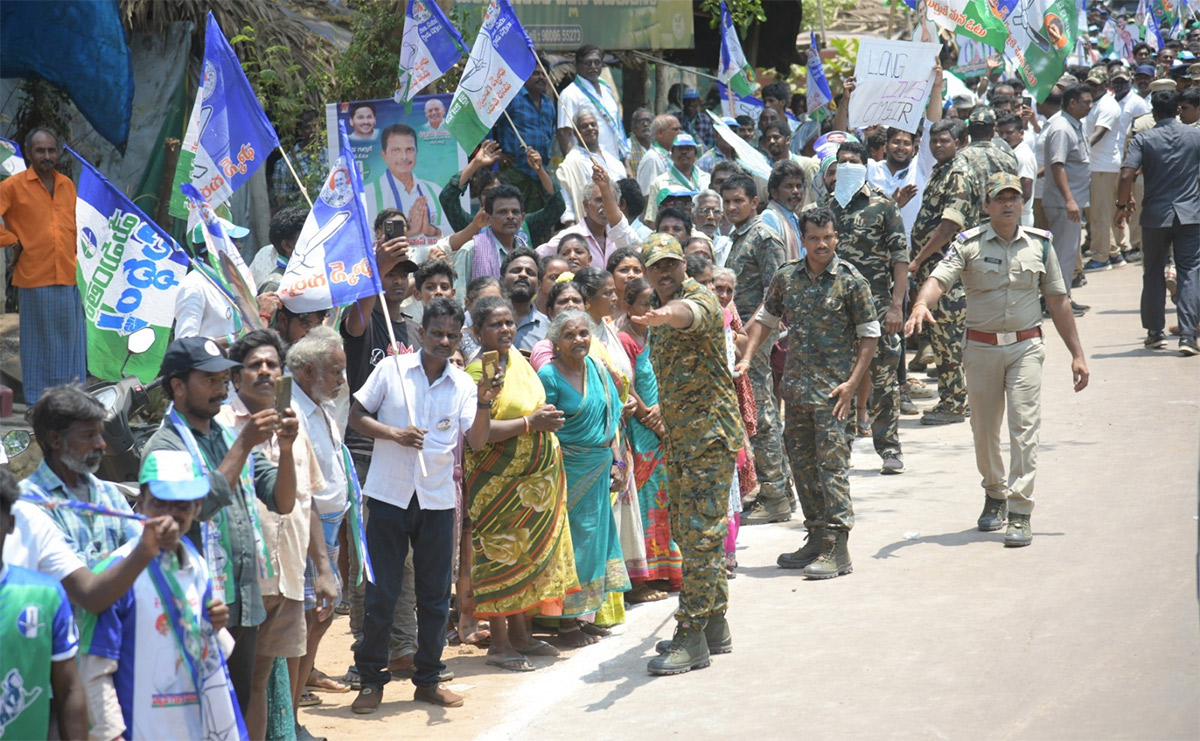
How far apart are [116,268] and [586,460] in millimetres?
2564

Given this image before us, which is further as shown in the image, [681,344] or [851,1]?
[851,1]

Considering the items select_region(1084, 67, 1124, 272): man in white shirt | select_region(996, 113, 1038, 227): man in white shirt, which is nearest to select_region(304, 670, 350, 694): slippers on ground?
select_region(996, 113, 1038, 227): man in white shirt

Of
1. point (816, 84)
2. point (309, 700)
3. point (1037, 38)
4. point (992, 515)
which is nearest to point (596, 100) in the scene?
point (816, 84)

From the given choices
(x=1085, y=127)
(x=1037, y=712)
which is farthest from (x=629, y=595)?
(x=1085, y=127)

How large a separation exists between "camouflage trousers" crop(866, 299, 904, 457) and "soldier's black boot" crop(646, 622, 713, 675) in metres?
4.01

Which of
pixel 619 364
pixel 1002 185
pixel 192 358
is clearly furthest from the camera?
pixel 1002 185

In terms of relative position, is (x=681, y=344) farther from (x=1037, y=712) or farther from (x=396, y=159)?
(x=396, y=159)

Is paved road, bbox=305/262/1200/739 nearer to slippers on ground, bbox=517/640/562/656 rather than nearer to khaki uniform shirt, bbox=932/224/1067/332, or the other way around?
slippers on ground, bbox=517/640/562/656

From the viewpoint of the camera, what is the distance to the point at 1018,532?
820 cm

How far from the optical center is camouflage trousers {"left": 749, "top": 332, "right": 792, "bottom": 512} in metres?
9.24

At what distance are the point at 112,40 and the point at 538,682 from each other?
6.80 m

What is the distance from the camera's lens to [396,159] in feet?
31.9

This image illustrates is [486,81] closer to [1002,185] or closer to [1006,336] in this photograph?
[1002,185]

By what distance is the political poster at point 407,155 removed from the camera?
9742 mm
